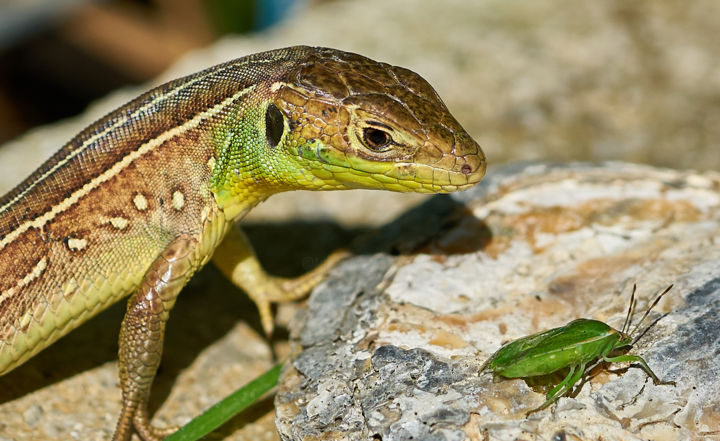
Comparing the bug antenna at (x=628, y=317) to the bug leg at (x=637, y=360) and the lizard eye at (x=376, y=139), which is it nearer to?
the bug leg at (x=637, y=360)

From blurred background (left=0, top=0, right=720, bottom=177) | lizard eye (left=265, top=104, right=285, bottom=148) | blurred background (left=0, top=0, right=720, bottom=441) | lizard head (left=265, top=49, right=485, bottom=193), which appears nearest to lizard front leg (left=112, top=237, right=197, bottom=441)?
blurred background (left=0, top=0, right=720, bottom=441)

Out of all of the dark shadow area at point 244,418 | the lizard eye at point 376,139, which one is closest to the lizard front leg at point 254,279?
the dark shadow area at point 244,418

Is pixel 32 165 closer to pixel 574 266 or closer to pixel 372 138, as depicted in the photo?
pixel 372 138

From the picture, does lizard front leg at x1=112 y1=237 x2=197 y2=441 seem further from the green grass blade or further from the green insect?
the green insect

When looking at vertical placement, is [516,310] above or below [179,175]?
below

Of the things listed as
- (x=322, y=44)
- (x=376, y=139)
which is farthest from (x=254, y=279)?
(x=322, y=44)

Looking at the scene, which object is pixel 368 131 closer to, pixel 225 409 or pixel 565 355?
pixel 565 355
